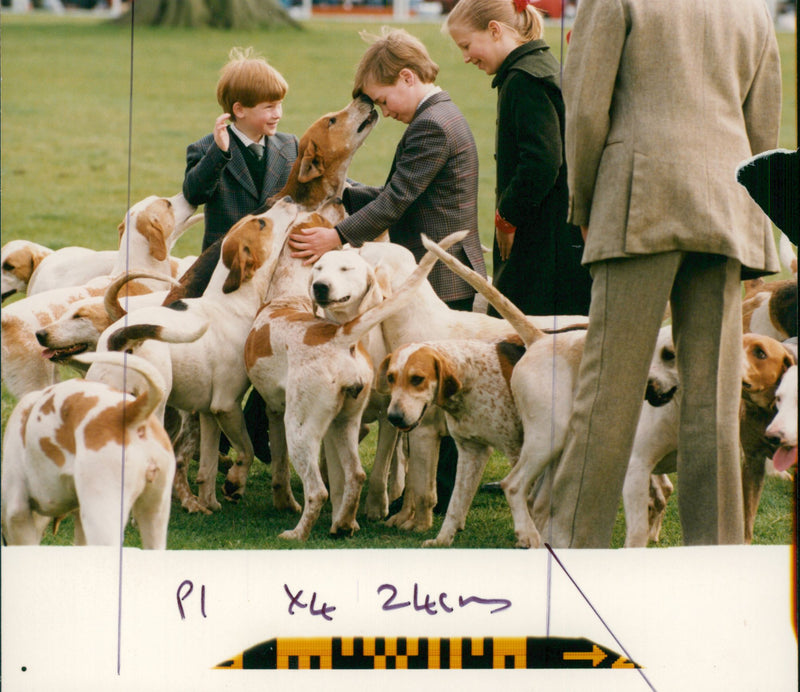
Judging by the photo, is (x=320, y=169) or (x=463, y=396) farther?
(x=320, y=169)

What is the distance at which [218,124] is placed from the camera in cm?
505

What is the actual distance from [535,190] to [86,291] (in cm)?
192

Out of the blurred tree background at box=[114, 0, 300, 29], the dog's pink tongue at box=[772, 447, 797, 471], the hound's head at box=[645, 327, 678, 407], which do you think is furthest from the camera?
the hound's head at box=[645, 327, 678, 407]

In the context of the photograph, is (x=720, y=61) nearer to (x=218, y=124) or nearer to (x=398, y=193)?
(x=398, y=193)

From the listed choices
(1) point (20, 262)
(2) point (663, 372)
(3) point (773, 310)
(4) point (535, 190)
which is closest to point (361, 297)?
(4) point (535, 190)

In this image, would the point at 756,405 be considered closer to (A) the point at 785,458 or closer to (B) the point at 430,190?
(A) the point at 785,458

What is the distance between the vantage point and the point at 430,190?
16.0 feet

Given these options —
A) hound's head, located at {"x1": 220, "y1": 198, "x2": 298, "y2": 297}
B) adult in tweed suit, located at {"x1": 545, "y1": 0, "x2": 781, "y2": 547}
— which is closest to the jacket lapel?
hound's head, located at {"x1": 220, "y1": 198, "x2": 298, "y2": 297}

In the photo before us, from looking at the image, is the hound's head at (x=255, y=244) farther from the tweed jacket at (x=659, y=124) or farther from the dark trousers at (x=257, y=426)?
the tweed jacket at (x=659, y=124)

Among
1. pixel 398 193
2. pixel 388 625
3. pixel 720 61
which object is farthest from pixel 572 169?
pixel 388 625

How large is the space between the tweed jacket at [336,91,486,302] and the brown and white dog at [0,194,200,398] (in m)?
0.92

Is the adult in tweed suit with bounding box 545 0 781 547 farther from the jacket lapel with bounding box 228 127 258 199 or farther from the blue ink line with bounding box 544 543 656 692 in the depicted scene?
the jacket lapel with bounding box 228 127 258 199

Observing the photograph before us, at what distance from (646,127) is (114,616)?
7.38 ft

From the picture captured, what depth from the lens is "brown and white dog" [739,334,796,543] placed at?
4.21 m
